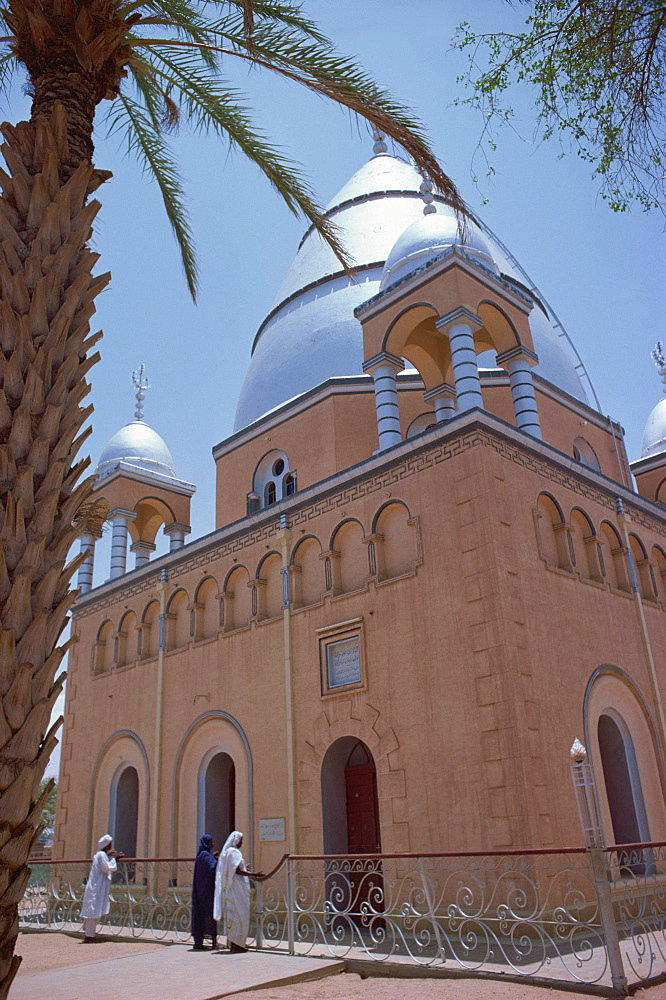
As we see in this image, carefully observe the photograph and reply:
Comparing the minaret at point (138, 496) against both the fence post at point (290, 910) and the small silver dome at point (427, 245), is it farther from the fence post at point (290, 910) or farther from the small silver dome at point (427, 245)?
the fence post at point (290, 910)

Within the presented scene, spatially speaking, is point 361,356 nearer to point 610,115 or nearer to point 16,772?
point 610,115

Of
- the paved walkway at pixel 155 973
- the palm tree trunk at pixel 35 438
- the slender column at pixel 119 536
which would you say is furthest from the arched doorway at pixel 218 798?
the palm tree trunk at pixel 35 438

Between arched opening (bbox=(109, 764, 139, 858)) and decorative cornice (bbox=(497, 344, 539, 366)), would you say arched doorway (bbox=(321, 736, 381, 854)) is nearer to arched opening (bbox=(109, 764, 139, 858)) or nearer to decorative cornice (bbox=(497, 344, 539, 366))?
arched opening (bbox=(109, 764, 139, 858))

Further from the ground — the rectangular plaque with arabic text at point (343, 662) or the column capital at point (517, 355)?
the column capital at point (517, 355)

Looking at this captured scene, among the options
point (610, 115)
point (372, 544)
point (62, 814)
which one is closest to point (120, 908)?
point (62, 814)

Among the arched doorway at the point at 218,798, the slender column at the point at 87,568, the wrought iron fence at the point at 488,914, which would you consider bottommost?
the wrought iron fence at the point at 488,914

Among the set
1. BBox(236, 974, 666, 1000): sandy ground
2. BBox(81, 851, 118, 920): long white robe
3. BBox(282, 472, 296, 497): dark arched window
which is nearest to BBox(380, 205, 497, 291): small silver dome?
BBox(282, 472, 296, 497): dark arched window

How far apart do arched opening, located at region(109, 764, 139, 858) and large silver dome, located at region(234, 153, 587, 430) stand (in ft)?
24.3

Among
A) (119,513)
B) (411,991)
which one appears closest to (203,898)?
(411,991)

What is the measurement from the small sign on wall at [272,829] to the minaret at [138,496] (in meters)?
7.23

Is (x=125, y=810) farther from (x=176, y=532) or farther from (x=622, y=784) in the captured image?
(x=622, y=784)

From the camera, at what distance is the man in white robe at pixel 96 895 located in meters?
10.6

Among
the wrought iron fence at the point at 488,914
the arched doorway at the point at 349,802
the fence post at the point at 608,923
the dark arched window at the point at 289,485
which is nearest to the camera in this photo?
the fence post at the point at 608,923

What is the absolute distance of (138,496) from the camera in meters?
17.8
